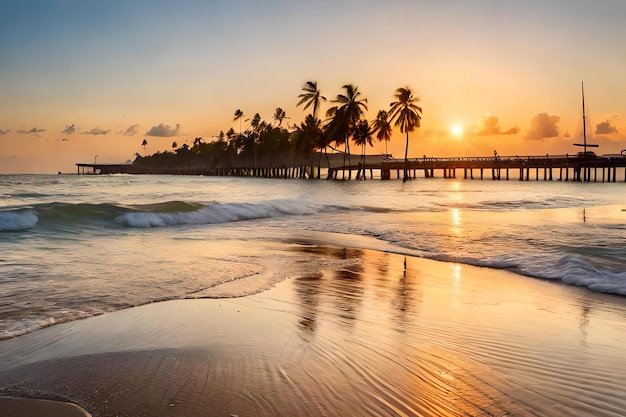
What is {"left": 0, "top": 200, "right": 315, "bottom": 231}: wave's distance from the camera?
12.7m

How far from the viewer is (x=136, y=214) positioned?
50.1 feet

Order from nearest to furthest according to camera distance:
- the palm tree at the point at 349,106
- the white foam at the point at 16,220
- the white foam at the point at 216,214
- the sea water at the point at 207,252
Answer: the sea water at the point at 207,252, the white foam at the point at 16,220, the white foam at the point at 216,214, the palm tree at the point at 349,106

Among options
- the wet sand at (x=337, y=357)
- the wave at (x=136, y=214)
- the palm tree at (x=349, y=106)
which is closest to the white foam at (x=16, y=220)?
the wave at (x=136, y=214)

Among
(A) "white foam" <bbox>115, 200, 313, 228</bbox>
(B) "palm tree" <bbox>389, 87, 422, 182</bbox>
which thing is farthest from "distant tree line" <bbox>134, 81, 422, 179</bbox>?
(A) "white foam" <bbox>115, 200, 313, 228</bbox>

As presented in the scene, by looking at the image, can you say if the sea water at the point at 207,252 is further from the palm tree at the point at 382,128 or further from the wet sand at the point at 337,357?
the palm tree at the point at 382,128

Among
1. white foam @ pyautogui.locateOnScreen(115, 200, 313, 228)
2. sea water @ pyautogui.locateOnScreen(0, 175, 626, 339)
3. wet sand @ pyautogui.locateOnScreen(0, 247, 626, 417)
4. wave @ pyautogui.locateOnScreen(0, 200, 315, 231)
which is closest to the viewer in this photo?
wet sand @ pyautogui.locateOnScreen(0, 247, 626, 417)

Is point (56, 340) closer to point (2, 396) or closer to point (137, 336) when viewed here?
point (137, 336)

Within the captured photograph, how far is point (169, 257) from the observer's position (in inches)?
324

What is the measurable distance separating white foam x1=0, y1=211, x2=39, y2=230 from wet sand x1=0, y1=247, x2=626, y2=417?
9249 millimetres

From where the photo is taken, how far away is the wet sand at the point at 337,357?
108 inches

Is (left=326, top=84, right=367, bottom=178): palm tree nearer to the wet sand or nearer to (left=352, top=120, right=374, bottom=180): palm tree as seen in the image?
(left=352, top=120, right=374, bottom=180): palm tree

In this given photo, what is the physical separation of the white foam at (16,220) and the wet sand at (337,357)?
925 centimetres

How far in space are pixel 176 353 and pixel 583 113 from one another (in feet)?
318

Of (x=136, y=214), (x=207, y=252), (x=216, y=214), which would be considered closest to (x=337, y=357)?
(x=207, y=252)
